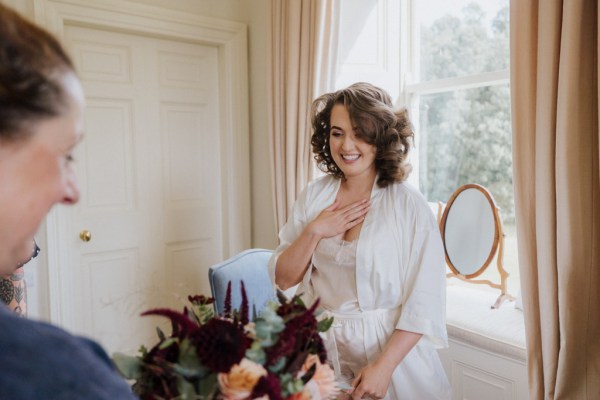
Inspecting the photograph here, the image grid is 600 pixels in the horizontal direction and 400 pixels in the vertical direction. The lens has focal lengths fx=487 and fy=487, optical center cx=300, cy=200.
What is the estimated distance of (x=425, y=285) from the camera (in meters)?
1.44

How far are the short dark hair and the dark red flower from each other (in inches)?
12.3

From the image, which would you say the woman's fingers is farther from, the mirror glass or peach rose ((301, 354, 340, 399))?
peach rose ((301, 354, 340, 399))

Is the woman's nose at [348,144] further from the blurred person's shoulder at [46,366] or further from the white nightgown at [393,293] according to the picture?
the blurred person's shoulder at [46,366]

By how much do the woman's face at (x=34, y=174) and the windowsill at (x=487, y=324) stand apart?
70.8 inches

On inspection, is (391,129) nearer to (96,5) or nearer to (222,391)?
(222,391)

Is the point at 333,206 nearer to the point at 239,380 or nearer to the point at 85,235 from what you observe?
the point at 239,380

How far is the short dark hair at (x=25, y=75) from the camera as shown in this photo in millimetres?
434

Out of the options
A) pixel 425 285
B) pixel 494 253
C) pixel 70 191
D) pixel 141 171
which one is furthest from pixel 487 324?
pixel 141 171

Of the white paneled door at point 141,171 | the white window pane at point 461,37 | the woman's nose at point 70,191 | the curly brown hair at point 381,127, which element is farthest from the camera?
the white paneled door at point 141,171

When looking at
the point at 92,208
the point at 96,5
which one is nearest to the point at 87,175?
the point at 92,208

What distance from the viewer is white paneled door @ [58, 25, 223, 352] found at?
266 centimetres

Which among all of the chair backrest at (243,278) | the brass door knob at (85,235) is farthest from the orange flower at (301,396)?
the brass door knob at (85,235)

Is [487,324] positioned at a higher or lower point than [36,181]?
lower

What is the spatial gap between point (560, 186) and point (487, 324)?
77 centimetres
